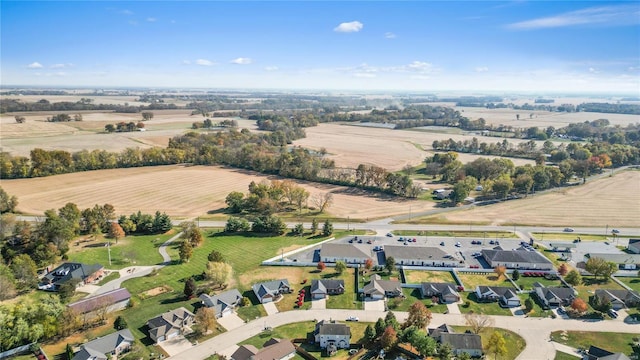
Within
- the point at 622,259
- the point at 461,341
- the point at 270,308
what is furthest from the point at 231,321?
the point at 622,259

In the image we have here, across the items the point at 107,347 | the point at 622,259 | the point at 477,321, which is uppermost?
the point at 622,259

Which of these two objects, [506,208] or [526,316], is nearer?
[526,316]

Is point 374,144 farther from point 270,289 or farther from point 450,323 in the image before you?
point 450,323

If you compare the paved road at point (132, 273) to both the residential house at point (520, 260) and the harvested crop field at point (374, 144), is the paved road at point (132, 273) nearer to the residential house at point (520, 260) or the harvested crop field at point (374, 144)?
the residential house at point (520, 260)

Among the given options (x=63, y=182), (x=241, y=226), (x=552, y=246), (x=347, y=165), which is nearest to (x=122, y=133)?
(x=63, y=182)

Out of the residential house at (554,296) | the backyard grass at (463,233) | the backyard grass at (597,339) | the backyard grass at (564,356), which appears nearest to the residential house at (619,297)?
the residential house at (554,296)

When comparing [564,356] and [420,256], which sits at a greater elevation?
[420,256]

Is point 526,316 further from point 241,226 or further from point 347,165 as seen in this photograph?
point 347,165
